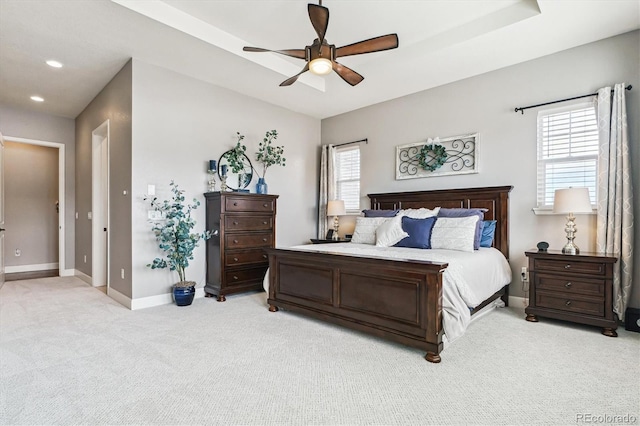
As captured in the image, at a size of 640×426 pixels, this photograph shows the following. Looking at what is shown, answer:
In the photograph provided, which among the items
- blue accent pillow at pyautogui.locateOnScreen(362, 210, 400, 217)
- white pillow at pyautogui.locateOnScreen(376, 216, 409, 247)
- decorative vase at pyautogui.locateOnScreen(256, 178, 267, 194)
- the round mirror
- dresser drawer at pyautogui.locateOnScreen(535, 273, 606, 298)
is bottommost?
dresser drawer at pyautogui.locateOnScreen(535, 273, 606, 298)

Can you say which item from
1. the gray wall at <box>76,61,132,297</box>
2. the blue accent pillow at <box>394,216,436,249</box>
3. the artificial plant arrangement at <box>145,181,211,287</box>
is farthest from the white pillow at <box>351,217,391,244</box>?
the gray wall at <box>76,61,132,297</box>

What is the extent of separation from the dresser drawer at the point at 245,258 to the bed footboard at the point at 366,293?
80cm

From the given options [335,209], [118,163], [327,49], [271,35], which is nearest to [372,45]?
[327,49]

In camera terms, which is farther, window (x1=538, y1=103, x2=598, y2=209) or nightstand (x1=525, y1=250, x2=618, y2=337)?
window (x1=538, y1=103, x2=598, y2=209)

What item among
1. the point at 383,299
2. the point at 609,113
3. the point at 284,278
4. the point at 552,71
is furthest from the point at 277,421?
the point at 552,71

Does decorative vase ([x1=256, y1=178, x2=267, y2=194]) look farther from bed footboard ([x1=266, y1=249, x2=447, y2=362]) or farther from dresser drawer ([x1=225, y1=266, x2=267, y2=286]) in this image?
bed footboard ([x1=266, y1=249, x2=447, y2=362])

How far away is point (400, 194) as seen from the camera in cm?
486

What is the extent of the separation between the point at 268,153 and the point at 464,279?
11.1 feet

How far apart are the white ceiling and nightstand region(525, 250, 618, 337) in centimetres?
218

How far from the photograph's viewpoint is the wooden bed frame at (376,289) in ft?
7.97

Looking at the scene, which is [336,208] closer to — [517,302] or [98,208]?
[517,302]

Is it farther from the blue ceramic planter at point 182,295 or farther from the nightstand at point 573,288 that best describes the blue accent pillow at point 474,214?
the blue ceramic planter at point 182,295

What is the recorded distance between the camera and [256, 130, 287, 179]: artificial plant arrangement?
5.05 meters

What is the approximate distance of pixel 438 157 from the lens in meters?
4.52
